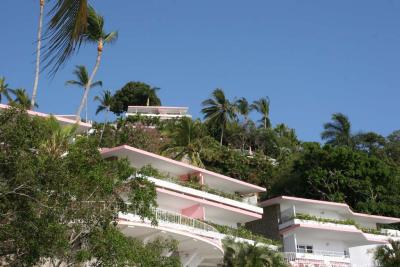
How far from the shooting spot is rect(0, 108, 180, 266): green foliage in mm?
9695

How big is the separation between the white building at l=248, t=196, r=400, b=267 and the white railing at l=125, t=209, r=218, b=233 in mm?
7732

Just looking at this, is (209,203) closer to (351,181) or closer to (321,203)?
(321,203)

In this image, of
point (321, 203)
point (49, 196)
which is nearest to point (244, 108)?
point (321, 203)

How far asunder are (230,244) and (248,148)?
35766mm

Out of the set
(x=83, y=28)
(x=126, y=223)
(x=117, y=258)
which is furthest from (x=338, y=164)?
(x=83, y=28)

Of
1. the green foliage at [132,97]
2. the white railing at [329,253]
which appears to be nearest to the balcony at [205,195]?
the white railing at [329,253]

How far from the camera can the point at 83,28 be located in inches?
147

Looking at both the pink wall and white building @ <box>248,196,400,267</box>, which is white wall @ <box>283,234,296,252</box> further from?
the pink wall

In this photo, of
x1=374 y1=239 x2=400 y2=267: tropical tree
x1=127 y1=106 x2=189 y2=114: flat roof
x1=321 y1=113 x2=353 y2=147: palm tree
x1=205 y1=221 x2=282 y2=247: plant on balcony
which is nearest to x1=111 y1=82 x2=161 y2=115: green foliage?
x1=127 y1=106 x2=189 y2=114: flat roof

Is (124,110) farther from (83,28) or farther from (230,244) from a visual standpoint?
(83,28)

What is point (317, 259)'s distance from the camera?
3431cm

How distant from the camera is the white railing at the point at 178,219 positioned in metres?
25.9

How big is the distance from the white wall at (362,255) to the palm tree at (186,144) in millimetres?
13392

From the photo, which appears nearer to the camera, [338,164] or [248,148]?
[338,164]
